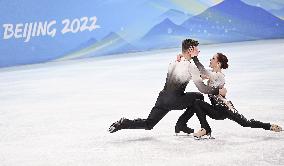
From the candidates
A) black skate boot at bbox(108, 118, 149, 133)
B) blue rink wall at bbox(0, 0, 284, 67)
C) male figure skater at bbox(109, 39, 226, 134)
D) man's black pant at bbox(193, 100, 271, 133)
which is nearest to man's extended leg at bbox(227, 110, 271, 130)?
man's black pant at bbox(193, 100, 271, 133)

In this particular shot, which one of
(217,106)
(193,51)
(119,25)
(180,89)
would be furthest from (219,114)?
(119,25)

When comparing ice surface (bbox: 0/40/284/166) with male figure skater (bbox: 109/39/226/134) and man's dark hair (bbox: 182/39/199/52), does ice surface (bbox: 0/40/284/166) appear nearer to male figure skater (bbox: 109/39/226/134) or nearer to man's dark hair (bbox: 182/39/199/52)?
male figure skater (bbox: 109/39/226/134)

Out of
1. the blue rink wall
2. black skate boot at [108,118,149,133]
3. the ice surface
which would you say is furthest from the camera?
the blue rink wall

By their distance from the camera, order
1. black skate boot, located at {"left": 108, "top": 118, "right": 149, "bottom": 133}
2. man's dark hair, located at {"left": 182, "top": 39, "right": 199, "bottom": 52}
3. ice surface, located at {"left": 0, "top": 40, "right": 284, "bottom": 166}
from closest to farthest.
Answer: ice surface, located at {"left": 0, "top": 40, "right": 284, "bottom": 166}
man's dark hair, located at {"left": 182, "top": 39, "right": 199, "bottom": 52}
black skate boot, located at {"left": 108, "top": 118, "right": 149, "bottom": 133}

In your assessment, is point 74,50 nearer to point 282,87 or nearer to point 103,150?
point 282,87

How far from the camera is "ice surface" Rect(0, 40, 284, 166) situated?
2973 millimetres

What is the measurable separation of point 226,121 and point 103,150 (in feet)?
3.67

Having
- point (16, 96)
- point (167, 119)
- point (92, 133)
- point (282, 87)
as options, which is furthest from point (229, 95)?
point (16, 96)

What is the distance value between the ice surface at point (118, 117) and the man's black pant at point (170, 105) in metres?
0.13

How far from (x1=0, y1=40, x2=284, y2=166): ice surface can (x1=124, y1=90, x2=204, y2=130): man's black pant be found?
126 mm

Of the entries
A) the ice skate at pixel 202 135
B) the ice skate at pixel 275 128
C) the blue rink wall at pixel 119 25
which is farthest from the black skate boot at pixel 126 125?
the blue rink wall at pixel 119 25

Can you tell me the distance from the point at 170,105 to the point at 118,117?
1.25m

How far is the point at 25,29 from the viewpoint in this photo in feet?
37.5

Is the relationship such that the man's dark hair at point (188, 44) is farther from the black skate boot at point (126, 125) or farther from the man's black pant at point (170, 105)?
the black skate boot at point (126, 125)
